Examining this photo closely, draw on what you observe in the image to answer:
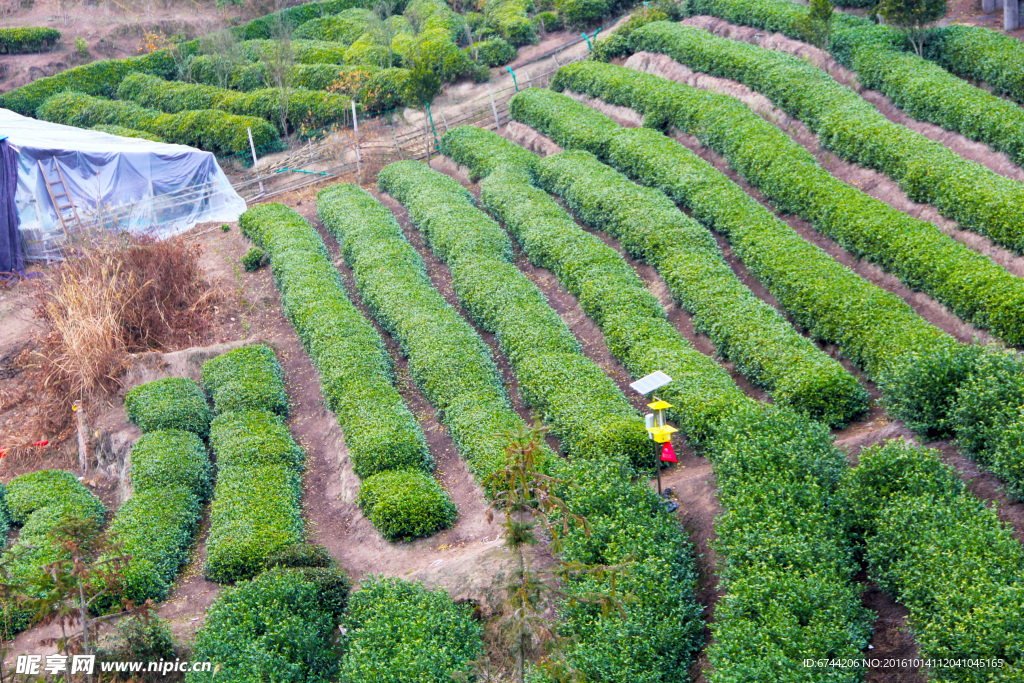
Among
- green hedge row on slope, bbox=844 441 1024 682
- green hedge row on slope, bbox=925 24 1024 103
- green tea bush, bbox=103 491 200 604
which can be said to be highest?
green hedge row on slope, bbox=925 24 1024 103

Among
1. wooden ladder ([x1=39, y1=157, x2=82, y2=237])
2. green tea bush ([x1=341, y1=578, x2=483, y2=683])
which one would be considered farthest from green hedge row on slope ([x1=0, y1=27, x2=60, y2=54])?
green tea bush ([x1=341, y1=578, x2=483, y2=683])

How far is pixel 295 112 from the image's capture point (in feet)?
113

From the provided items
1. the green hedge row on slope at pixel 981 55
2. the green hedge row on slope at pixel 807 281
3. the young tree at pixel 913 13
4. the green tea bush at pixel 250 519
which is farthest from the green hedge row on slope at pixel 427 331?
the green hedge row on slope at pixel 981 55

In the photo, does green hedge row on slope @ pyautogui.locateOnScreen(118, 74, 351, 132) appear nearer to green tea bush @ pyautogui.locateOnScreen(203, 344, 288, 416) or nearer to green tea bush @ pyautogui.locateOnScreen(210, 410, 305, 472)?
green tea bush @ pyautogui.locateOnScreen(203, 344, 288, 416)

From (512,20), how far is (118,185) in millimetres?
18614

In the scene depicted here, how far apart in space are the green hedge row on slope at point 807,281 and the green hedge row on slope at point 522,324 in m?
4.29

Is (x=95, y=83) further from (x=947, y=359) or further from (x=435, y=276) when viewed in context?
(x=947, y=359)

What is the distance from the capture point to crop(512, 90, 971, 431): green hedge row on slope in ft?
44.8

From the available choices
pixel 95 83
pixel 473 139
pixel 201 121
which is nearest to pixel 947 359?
pixel 473 139

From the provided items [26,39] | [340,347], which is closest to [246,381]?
[340,347]

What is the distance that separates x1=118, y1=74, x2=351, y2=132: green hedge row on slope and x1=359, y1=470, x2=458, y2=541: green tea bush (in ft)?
70.9

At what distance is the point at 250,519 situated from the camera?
15.3 metres

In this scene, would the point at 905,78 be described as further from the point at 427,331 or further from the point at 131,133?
the point at 131,133

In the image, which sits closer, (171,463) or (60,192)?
(171,463)
